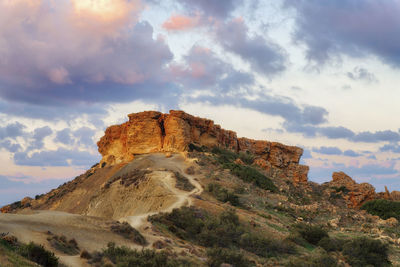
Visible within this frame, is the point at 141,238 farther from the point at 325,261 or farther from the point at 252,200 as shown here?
the point at 252,200

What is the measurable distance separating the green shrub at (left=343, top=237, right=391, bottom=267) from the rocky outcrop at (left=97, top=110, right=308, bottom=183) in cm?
2976

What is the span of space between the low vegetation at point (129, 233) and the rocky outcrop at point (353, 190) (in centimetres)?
3883

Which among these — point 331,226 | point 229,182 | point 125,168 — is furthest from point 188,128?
point 331,226

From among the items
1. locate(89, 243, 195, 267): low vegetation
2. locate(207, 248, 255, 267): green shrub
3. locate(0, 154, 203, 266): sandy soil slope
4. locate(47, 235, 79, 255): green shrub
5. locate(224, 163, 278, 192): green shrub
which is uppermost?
locate(224, 163, 278, 192): green shrub

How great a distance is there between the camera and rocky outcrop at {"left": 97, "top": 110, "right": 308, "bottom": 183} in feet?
161

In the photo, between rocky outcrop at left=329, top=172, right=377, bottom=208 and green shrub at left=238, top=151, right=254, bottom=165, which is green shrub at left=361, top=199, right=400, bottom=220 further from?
green shrub at left=238, top=151, right=254, bottom=165

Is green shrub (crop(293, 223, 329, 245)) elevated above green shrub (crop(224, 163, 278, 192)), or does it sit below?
below

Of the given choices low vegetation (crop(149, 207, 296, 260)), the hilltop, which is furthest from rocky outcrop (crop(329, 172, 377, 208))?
low vegetation (crop(149, 207, 296, 260))

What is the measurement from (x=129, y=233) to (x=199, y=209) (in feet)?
27.3

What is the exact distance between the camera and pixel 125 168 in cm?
4419

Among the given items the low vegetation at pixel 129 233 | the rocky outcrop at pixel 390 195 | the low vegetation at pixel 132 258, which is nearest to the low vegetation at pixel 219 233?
the low vegetation at pixel 129 233

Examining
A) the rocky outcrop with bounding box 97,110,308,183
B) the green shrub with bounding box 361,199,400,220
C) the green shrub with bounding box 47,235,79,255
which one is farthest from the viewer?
the rocky outcrop with bounding box 97,110,308,183

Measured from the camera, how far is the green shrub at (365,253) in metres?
19.0

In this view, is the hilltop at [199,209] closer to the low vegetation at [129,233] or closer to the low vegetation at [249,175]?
the low vegetation at [129,233]
